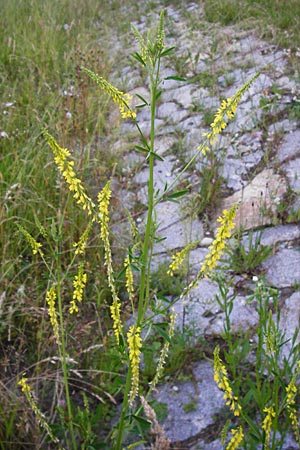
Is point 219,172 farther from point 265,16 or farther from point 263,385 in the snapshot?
point 265,16

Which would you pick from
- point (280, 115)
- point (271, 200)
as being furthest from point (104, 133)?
point (271, 200)

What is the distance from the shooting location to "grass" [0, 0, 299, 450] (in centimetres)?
214

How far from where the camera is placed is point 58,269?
1730 millimetres

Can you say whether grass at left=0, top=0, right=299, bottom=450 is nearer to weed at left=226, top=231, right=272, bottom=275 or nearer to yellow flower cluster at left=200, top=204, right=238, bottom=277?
yellow flower cluster at left=200, top=204, right=238, bottom=277

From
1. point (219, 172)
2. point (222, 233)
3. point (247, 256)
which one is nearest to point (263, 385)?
point (222, 233)

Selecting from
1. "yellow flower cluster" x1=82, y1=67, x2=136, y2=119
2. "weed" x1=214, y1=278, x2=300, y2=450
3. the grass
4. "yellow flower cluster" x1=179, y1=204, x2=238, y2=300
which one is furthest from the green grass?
"yellow flower cluster" x1=179, y1=204, x2=238, y2=300

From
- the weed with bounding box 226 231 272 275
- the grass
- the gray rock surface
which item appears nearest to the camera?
the grass

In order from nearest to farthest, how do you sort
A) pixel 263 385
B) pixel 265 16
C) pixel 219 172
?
1. pixel 263 385
2. pixel 219 172
3. pixel 265 16

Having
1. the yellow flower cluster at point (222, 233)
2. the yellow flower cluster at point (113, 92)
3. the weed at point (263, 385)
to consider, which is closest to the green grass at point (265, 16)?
the weed at point (263, 385)

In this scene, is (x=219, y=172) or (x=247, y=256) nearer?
(x=247, y=256)

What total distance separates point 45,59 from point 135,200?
204 centimetres

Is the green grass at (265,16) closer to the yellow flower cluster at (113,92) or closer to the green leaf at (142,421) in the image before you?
the yellow flower cluster at (113,92)

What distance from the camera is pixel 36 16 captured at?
234 inches

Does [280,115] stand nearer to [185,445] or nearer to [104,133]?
[104,133]
